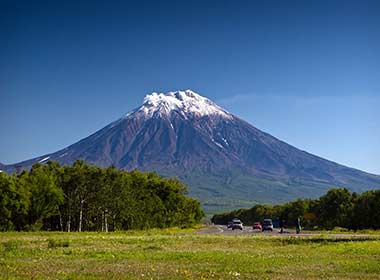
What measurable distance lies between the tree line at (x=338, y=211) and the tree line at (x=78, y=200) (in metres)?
22.5

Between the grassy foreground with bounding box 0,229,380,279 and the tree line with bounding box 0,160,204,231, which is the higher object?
the tree line with bounding box 0,160,204,231

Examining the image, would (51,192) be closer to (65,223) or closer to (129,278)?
(65,223)

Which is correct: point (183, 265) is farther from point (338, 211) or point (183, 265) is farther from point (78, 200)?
point (338, 211)

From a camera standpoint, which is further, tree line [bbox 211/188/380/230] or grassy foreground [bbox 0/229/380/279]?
tree line [bbox 211/188/380/230]

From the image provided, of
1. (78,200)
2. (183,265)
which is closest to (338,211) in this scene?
(78,200)

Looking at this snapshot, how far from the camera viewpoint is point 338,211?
107938mm

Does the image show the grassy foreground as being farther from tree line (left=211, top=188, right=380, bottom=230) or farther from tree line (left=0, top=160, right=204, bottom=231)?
tree line (left=211, top=188, right=380, bottom=230)

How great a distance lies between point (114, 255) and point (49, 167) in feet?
188

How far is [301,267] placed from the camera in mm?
22609

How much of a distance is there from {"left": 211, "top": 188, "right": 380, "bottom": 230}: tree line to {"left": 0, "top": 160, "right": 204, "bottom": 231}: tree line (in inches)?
884

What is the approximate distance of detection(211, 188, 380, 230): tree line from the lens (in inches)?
3578

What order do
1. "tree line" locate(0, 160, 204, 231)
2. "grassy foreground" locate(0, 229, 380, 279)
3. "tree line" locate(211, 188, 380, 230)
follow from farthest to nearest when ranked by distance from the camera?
"tree line" locate(211, 188, 380, 230) → "tree line" locate(0, 160, 204, 231) → "grassy foreground" locate(0, 229, 380, 279)

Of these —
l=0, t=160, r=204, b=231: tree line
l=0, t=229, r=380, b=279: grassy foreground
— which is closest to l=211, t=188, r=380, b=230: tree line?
l=0, t=160, r=204, b=231: tree line

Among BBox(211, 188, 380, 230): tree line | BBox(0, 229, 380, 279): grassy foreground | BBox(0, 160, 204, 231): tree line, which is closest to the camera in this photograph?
BBox(0, 229, 380, 279): grassy foreground
